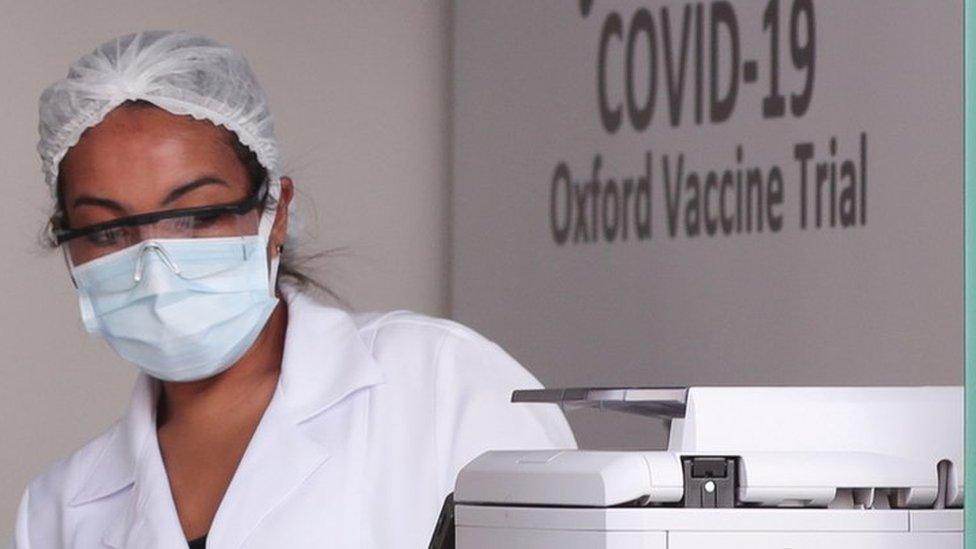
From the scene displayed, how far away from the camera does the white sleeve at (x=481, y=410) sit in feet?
5.65

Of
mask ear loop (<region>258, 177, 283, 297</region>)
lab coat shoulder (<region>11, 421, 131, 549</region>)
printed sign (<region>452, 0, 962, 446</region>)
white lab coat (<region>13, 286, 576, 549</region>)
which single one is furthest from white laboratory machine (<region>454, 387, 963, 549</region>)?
printed sign (<region>452, 0, 962, 446</region>)

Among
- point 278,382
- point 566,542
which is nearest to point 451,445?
point 278,382

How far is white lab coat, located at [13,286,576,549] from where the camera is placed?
5.56ft

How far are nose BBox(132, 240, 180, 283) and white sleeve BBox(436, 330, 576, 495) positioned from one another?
0.30 m

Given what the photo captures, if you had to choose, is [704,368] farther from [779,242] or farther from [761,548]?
[761,548]

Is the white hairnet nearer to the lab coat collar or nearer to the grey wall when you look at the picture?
the lab coat collar

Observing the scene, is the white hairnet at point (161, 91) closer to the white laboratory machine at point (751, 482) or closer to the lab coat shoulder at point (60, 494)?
the lab coat shoulder at point (60, 494)

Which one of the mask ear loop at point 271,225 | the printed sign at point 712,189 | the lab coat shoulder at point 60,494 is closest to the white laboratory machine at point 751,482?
the mask ear loop at point 271,225

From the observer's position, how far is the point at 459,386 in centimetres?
177

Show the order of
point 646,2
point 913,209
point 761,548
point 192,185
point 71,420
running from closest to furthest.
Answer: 1. point 761,548
2. point 192,185
3. point 913,209
4. point 646,2
5. point 71,420

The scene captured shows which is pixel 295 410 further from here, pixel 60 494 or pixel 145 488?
pixel 60 494

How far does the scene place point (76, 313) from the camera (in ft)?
10.1

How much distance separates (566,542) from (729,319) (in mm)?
1708

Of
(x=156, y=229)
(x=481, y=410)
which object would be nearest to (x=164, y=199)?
(x=156, y=229)
